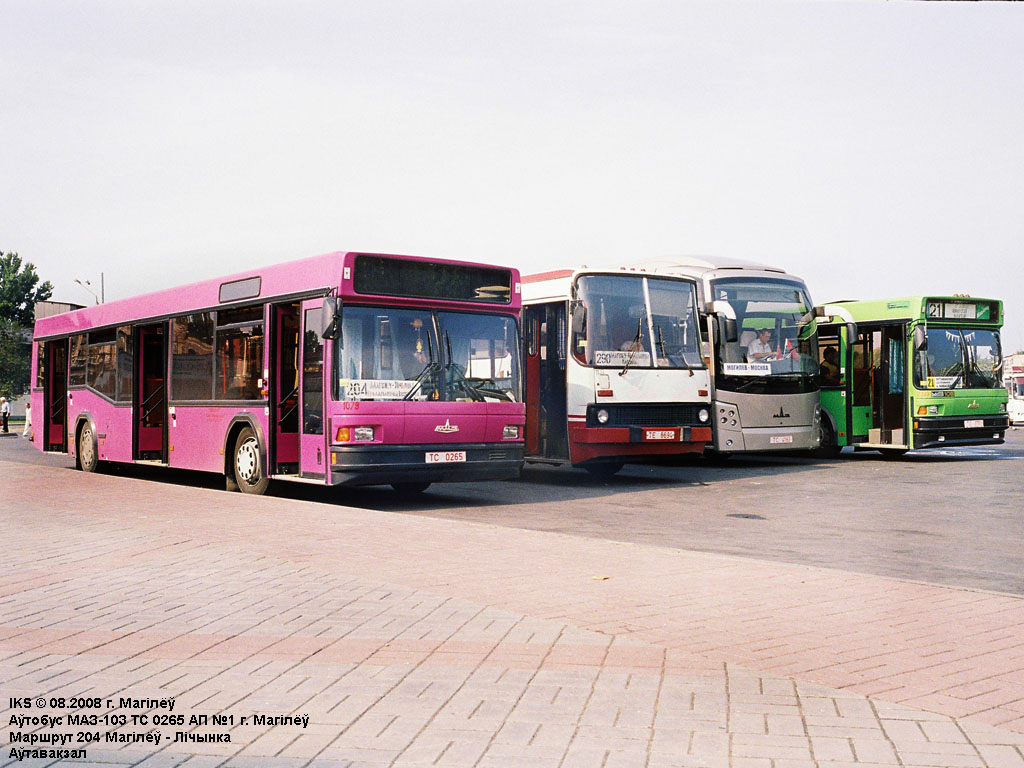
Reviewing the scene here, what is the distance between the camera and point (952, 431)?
71.0 ft

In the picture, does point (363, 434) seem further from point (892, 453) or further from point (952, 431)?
point (892, 453)

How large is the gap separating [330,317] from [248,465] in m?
3.03

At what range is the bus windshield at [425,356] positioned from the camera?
44.0ft

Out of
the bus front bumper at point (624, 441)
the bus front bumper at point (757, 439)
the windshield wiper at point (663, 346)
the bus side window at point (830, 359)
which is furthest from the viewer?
the bus side window at point (830, 359)

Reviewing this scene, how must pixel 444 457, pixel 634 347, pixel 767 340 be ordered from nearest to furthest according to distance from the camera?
pixel 444 457 < pixel 634 347 < pixel 767 340

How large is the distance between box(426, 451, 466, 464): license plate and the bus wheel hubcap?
8.06 ft

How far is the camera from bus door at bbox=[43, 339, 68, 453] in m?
21.7

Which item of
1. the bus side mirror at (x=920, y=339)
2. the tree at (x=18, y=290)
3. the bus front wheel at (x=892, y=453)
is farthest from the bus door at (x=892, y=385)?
the tree at (x=18, y=290)

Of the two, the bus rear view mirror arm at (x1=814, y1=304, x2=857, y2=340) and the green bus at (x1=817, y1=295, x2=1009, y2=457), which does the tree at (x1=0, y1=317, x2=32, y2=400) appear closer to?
the bus rear view mirror arm at (x1=814, y1=304, x2=857, y2=340)

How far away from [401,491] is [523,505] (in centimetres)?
254

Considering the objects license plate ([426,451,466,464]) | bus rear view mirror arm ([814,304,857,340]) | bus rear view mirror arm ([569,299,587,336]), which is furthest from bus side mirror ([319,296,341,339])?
bus rear view mirror arm ([814,304,857,340])

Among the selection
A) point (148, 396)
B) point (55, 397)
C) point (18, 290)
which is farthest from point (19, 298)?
point (148, 396)

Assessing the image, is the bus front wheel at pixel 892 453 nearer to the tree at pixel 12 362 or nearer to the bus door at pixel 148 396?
the bus door at pixel 148 396

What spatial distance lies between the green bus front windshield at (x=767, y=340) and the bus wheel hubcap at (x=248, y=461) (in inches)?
324
